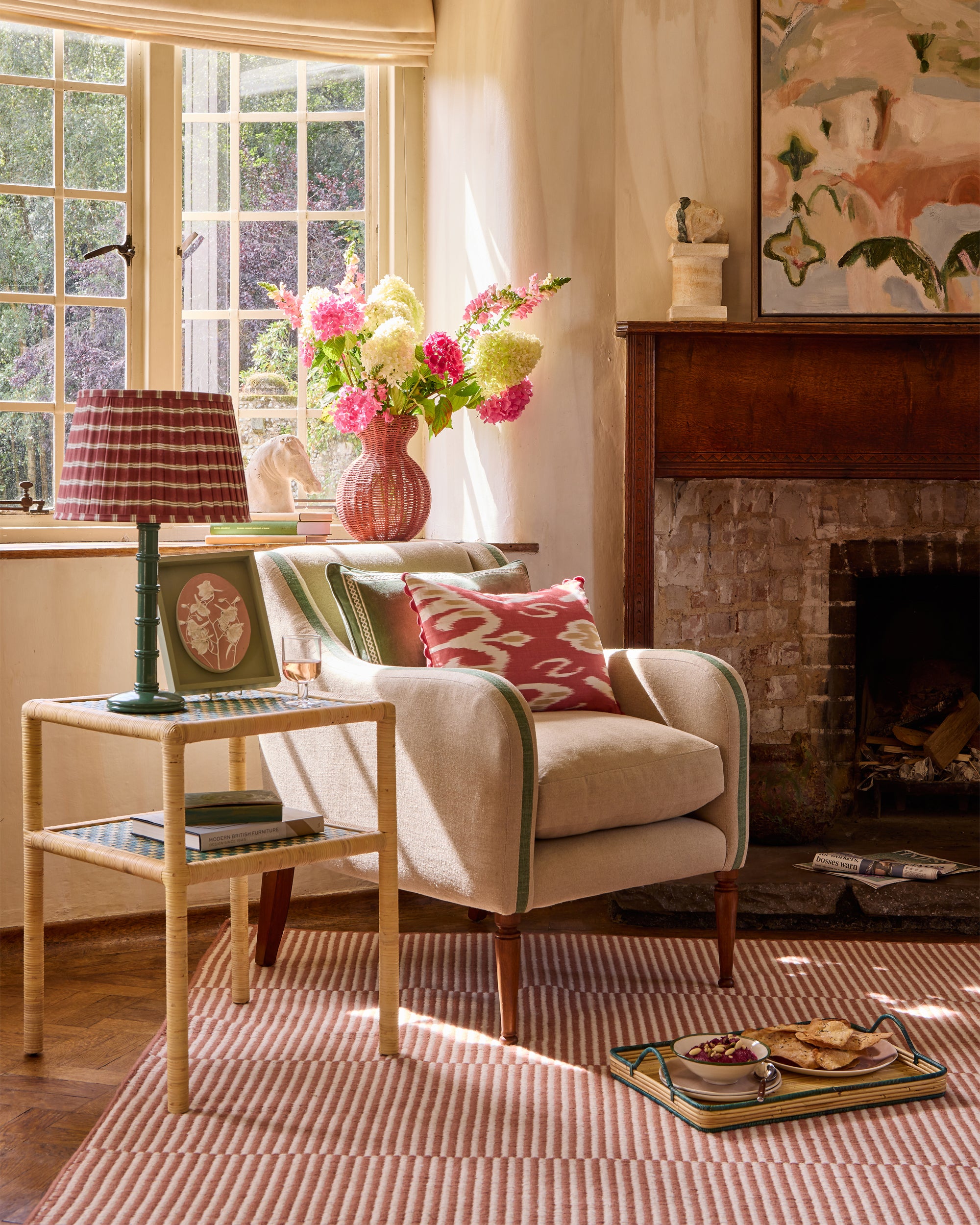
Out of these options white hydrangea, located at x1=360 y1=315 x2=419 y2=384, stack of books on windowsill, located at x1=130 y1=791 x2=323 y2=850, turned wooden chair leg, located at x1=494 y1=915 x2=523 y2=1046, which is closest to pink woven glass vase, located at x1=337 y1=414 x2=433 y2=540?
white hydrangea, located at x1=360 y1=315 x2=419 y2=384

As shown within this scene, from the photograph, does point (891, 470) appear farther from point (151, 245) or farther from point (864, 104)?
point (151, 245)

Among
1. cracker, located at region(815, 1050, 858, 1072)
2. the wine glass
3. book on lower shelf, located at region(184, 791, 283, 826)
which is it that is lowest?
cracker, located at region(815, 1050, 858, 1072)

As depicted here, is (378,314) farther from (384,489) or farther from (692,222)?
(692,222)

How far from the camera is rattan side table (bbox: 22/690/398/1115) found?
6.77ft

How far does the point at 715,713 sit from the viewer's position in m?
2.71

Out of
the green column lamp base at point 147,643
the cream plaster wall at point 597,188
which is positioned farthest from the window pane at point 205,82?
the green column lamp base at point 147,643

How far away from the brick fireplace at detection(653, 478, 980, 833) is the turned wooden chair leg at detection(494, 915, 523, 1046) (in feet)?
4.69

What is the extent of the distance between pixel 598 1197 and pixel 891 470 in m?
2.16

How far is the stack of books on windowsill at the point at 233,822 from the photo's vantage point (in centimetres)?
219

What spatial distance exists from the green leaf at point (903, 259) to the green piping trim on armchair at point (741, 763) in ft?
4.48

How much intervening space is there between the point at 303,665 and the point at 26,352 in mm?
1711

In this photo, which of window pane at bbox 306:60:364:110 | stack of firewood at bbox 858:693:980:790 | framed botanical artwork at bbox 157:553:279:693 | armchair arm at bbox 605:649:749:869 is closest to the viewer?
framed botanical artwork at bbox 157:553:279:693

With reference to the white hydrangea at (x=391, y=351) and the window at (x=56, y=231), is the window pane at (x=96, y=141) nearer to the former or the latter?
the window at (x=56, y=231)

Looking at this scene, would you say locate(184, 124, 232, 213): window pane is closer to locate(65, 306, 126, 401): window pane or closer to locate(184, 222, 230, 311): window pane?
locate(184, 222, 230, 311): window pane
